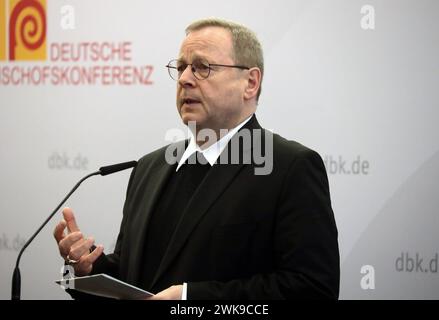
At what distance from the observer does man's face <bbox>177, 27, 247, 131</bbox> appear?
238 cm

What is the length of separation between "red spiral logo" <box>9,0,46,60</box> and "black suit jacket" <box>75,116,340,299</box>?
2.11 metres

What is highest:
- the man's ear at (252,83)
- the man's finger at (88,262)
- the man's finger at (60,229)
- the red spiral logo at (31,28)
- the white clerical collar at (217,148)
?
the red spiral logo at (31,28)

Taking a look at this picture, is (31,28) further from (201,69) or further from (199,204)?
(199,204)

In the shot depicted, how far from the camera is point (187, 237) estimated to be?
2.20 meters

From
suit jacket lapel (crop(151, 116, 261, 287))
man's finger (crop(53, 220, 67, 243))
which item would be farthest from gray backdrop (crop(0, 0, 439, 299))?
man's finger (crop(53, 220, 67, 243))

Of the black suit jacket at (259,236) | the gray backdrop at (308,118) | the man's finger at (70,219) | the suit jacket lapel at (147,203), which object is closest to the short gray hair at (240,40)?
the black suit jacket at (259,236)

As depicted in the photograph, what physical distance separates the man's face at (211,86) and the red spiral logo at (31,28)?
183 cm

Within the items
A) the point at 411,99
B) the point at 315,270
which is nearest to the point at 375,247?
the point at 411,99

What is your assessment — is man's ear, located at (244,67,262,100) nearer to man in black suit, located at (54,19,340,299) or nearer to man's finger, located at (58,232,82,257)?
man in black suit, located at (54,19,340,299)

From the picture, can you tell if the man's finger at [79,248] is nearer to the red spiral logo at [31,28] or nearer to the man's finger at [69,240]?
the man's finger at [69,240]

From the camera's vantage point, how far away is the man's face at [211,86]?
2.38m

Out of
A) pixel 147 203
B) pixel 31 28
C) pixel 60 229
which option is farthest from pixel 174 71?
pixel 31 28

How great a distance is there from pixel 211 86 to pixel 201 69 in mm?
77

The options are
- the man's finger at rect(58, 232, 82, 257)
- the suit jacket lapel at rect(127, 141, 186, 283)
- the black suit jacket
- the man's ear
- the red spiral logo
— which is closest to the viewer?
the black suit jacket
